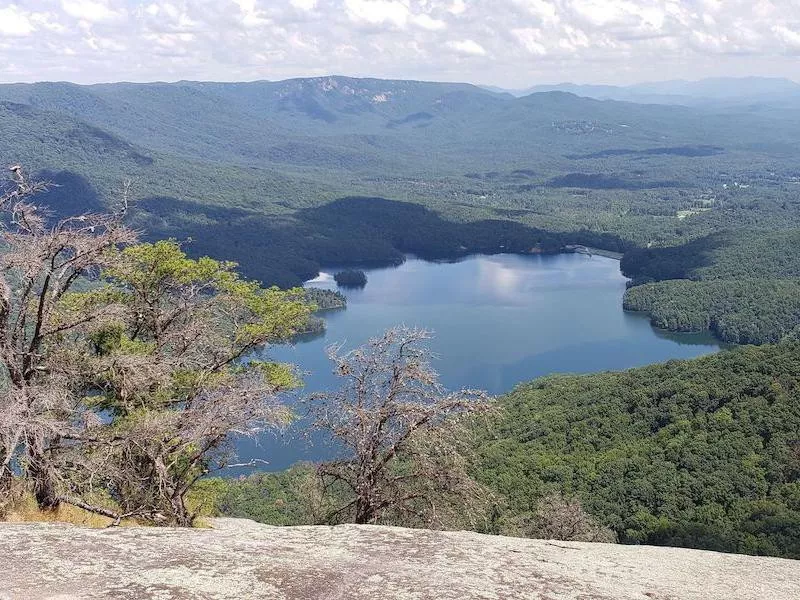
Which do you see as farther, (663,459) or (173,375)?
(663,459)

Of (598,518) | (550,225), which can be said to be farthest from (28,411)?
(550,225)

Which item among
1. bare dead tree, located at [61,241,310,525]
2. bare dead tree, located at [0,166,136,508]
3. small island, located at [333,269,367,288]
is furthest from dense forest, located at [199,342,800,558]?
small island, located at [333,269,367,288]

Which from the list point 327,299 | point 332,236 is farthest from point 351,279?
point 332,236

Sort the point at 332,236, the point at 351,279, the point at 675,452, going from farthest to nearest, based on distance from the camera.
Answer: the point at 332,236, the point at 351,279, the point at 675,452

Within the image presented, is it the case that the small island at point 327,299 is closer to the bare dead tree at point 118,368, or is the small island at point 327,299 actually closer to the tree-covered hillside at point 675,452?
the tree-covered hillside at point 675,452

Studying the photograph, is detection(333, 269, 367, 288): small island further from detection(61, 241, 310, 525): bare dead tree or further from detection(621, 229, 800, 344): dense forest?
detection(61, 241, 310, 525): bare dead tree

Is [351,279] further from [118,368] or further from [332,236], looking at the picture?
[118,368]

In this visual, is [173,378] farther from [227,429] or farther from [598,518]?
[598,518]
